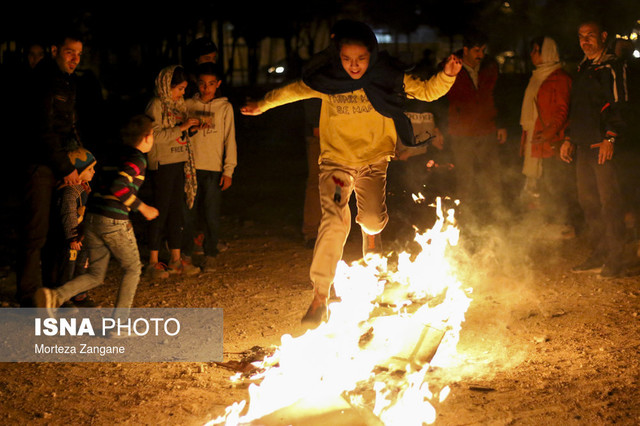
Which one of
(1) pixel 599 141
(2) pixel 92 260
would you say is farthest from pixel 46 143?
(1) pixel 599 141

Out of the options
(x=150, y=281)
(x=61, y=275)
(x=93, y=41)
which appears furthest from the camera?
(x=93, y=41)

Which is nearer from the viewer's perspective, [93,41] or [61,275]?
[61,275]

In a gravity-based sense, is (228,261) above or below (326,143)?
below

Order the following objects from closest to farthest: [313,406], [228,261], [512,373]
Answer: [313,406] → [512,373] → [228,261]

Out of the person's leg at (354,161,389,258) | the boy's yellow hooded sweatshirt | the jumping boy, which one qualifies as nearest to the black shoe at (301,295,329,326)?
the person's leg at (354,161,389,258)

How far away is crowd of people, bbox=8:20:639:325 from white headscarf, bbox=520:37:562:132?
0.06 ft

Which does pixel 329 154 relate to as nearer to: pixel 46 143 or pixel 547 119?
pixel 46 143

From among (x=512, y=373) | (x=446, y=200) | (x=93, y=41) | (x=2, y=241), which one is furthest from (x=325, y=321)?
(x=93, y=41)

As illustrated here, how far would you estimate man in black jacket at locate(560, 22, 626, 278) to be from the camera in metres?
6.73

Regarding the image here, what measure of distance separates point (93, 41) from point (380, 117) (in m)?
30.3

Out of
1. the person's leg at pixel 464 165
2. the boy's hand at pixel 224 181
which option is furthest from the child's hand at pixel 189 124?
the person's leg at pixel 464 165

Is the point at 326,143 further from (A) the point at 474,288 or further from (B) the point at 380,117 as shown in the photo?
(A) the point at 474,288

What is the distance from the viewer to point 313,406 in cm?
403

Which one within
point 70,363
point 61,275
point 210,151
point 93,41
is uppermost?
point 93,41
